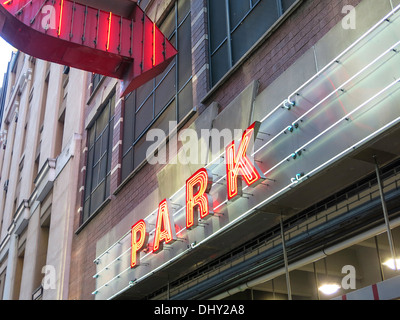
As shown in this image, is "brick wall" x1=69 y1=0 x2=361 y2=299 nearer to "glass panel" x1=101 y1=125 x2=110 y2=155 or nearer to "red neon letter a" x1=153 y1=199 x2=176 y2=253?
"glass panel" x1=101 y1=125 x2=110 y2=155

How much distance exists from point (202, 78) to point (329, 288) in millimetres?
6989

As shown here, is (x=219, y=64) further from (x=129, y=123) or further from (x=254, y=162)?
(x=129, y=123)

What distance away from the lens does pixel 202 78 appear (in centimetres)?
1433

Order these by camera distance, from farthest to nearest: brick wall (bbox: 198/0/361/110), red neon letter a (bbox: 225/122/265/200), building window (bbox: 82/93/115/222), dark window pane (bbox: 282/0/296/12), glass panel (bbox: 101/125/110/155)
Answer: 1. glass panel (bbox: 101/125/110/155)
2. building window (bbox: 82/93/115/222)
3. dark window pane (bbox: 282/0/296/12)
4. brick wall (bbox: 198/0/361/110)
5. red neon letter a (bbox: 225/122/265/200)

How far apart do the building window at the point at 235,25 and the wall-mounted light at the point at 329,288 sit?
18.9ft

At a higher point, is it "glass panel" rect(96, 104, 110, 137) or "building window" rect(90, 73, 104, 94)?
"building window" rect(90, 73, 104, 94)

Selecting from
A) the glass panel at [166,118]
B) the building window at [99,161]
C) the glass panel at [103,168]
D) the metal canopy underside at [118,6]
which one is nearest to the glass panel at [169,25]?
the metal canopy underside at [118,6]

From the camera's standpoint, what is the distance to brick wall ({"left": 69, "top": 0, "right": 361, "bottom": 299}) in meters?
10.7

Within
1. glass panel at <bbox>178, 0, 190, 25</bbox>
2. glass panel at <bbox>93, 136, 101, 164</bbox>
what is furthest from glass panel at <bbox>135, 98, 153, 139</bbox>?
glass panel at <bbox>93, 136, 101, 164</bbox>

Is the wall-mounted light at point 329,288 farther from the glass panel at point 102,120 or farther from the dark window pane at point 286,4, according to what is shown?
the glass panel at point 102,120

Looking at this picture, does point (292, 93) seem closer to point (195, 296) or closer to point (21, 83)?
point (195, 296)

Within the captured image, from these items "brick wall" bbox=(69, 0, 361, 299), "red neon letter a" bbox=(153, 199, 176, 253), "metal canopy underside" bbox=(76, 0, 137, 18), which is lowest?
"red neon letter a" bbox=(153, 199, 176, 253)

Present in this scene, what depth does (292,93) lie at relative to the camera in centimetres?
1014

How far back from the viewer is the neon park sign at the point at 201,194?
407 inches
